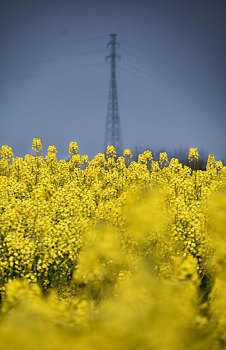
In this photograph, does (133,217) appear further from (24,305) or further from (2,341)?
(2,341)

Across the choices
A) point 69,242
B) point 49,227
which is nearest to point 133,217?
point 69,242

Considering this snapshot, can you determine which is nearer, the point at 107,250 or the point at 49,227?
the point at 107,250

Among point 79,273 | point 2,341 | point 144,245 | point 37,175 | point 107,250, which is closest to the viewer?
point 2,341

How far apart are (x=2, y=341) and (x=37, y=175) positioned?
12.5m

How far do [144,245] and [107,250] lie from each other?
4.68 feet

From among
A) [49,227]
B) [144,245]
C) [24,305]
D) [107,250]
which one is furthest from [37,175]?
[24,305]

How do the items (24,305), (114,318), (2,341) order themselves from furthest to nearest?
(24,305)
(114,318)
(2,341)

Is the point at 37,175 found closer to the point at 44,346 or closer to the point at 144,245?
the point at 144,245

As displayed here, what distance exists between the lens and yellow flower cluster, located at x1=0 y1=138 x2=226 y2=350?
5.23ft

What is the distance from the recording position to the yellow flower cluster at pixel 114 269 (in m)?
1.59

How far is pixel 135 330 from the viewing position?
1.57 meters

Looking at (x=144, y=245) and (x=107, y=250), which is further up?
(x=144, y=245)

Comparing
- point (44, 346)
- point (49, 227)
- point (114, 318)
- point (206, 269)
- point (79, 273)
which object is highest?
point (49, 227)

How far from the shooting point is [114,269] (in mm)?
4836
